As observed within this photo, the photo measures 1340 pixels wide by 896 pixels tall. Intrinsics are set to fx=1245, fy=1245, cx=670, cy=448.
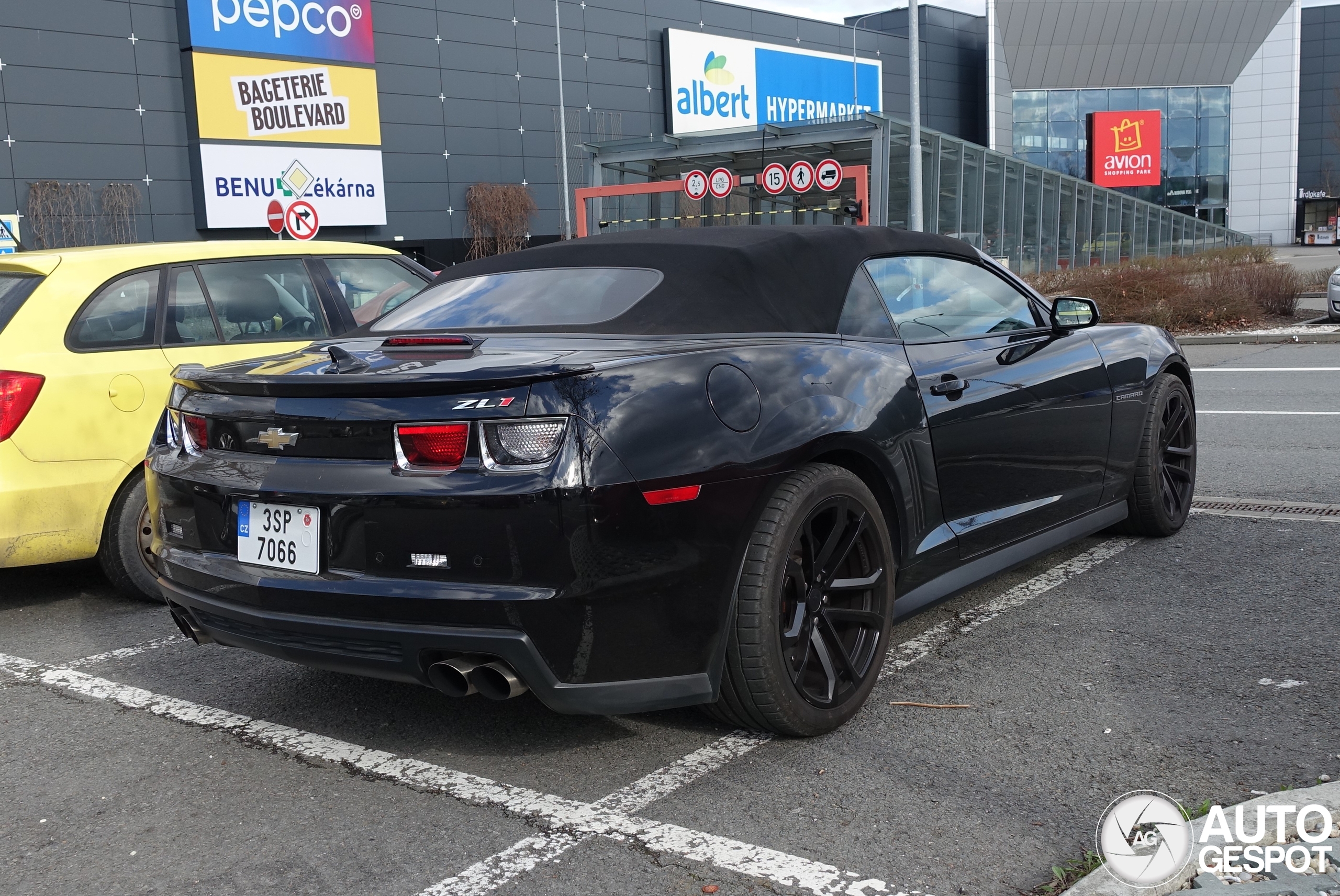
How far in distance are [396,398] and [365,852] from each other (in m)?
1.11

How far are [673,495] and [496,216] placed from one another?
40033 mm

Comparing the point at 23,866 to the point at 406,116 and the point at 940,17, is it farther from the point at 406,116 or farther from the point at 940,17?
the point at 940,17

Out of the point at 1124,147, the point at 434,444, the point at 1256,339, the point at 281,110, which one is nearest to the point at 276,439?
the point at 434,444

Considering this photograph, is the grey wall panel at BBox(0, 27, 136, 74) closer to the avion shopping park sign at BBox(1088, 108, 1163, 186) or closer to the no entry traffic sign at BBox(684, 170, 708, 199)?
the no entry traffic sign at BBox(684, 170, 708, 199)

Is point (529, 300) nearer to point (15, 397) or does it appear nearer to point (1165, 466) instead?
point (15, 397)

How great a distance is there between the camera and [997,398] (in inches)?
175

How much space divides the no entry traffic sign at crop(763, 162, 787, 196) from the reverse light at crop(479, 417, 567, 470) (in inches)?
1163

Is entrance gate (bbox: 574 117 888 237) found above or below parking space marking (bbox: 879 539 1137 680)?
above

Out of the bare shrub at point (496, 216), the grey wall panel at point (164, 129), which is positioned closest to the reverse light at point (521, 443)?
the grey wall panel at point (164, 129)

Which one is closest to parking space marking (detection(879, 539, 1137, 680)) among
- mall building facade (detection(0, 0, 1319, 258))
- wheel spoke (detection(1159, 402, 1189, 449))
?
wheel spoke (detection(1159, 402, 1189, 449))

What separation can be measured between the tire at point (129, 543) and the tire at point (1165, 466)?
4316 mm

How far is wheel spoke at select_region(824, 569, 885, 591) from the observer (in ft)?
12.0

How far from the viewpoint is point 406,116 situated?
3966cm

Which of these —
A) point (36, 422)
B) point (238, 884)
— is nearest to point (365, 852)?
point (238, 884)
